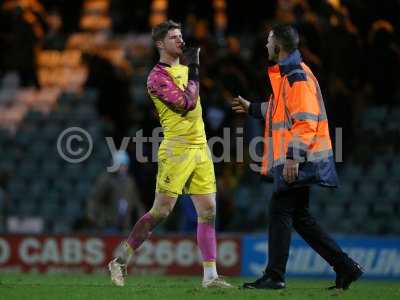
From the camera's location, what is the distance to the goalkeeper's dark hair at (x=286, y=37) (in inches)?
361

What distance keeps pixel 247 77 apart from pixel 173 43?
7170 millimetres

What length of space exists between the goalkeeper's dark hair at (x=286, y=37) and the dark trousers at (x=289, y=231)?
4.03 feet

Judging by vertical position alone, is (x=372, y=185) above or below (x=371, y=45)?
below

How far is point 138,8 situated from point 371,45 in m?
6.92

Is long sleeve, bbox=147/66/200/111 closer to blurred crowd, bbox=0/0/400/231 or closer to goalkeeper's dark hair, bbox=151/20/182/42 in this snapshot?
goalkeeper's dark hair, bbox=151/20/182/42

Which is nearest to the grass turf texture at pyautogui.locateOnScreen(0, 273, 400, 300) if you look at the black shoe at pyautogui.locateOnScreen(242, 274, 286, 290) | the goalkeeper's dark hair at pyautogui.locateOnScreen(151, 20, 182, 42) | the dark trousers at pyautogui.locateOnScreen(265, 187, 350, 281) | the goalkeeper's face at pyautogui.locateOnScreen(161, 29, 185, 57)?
the black shoe at pyautogui.locateOnScreen(242, 274, 286, 290)

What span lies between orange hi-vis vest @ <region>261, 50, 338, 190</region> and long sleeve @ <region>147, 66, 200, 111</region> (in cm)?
68

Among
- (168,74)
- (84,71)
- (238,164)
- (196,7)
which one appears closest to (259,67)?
(238,164)

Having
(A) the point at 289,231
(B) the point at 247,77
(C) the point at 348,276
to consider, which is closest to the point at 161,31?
(A) the point at 289,231

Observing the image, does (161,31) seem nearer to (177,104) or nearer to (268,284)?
(177,104)

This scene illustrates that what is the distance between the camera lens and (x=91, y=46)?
784 inches

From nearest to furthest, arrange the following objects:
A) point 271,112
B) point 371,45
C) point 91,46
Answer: point 271,112
point 371,45
point 91,46

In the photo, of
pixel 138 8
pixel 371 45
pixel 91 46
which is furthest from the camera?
pixel 138 8

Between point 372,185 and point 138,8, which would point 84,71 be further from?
point 372,185
